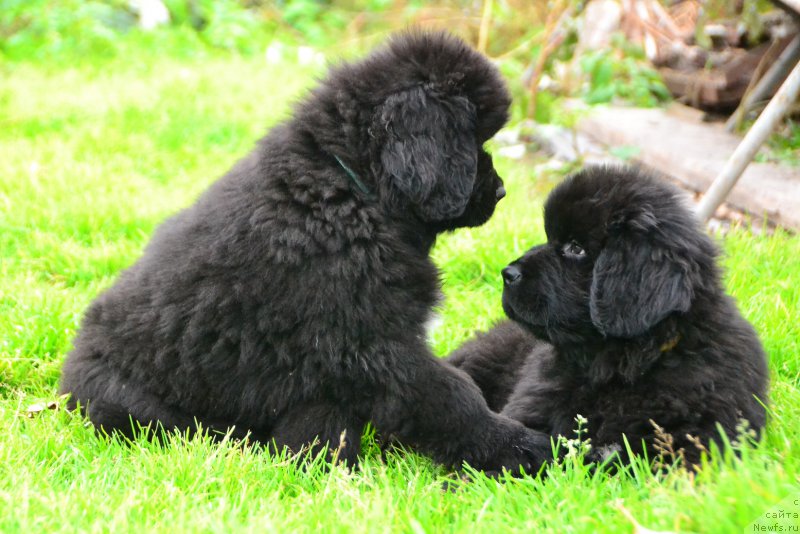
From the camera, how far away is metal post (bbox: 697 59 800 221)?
3.91 meters

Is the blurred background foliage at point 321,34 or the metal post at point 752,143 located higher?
the metal post at point 752,143

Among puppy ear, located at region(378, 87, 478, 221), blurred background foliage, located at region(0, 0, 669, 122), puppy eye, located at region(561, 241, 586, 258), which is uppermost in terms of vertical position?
puppy ear, located at region(378, 87, 478, 221)

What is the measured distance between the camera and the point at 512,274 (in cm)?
291

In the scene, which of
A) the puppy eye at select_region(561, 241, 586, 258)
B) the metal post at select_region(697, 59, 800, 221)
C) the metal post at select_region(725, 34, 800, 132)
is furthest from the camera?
the metal post at select_region(725, 34, 800, 132)

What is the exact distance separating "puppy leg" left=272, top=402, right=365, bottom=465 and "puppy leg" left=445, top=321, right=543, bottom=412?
0.74 m

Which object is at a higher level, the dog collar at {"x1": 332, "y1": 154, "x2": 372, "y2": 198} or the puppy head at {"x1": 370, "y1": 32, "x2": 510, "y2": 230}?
the puppy head at {"x1": 370, "y1": 32, "x2": 510, "y2": 230}

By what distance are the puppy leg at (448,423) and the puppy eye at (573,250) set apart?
53 cm

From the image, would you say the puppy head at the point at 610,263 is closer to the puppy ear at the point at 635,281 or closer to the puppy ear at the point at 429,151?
the puppy ear at the point at 635,281

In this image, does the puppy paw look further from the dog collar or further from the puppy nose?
the dog collar

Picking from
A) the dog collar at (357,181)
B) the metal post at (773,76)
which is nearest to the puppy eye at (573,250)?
the dog collar at (357,181)

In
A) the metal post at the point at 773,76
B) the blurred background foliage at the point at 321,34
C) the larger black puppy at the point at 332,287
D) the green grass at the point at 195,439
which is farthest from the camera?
the blurred background foliage at the point at 321,34

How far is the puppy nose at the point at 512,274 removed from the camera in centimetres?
291

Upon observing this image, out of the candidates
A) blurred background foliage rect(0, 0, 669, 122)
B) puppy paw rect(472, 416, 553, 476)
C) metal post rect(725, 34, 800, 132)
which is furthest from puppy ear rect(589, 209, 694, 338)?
blurred background foliage rect(0, 0, 669, 122)

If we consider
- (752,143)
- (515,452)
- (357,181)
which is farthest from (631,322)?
(752,143)
